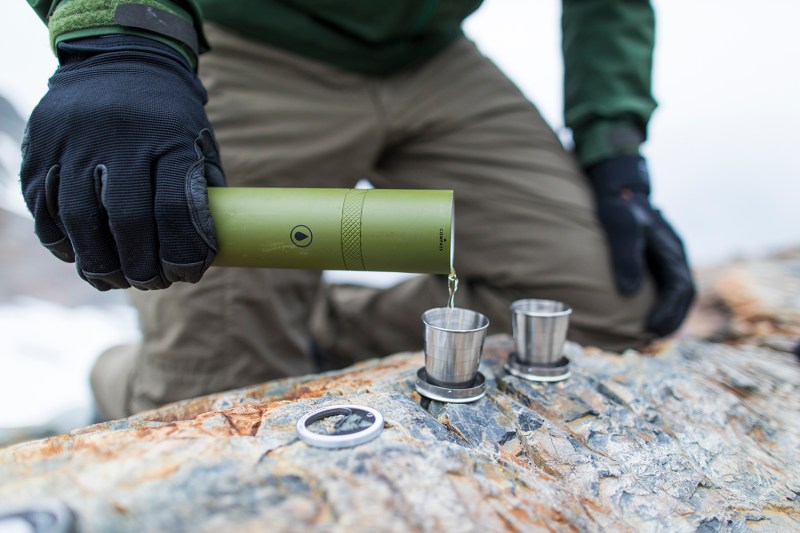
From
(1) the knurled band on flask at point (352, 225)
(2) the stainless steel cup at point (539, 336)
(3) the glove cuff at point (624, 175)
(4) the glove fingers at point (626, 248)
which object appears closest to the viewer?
(1) the knurled band on flask at point (352, 225)

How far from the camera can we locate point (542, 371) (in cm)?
220

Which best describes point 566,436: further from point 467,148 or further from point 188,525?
point 467,148

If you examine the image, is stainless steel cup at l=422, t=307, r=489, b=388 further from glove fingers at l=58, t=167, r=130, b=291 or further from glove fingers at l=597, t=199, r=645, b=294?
glove fingers at l=597, t=199, r=645, b=294

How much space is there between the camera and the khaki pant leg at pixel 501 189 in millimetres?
3541

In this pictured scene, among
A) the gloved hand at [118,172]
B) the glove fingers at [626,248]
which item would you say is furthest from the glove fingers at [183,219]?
the glove fingers at [626,248]

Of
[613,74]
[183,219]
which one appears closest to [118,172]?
[183,219]

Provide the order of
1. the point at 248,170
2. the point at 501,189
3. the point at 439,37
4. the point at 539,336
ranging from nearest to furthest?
1. the point at 539,336
2. the point at 248,170
3. the point at 439,37
4. the point at 501,189

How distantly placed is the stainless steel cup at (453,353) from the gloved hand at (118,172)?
34.2 inches

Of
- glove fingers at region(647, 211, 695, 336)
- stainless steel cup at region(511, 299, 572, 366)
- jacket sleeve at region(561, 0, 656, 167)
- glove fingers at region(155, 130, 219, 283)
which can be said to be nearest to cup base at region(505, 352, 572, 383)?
stainless steel cup at region(511, 299, 572, 366)

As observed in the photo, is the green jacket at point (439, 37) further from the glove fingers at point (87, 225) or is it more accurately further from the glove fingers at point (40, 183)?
the glove fingers at point (87, 225)

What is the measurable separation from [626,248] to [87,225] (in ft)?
9.98

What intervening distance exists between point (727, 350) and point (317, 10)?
118 inches

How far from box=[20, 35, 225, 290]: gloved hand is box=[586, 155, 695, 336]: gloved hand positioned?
2662 mm

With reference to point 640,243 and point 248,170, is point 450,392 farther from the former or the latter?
point 640,243
